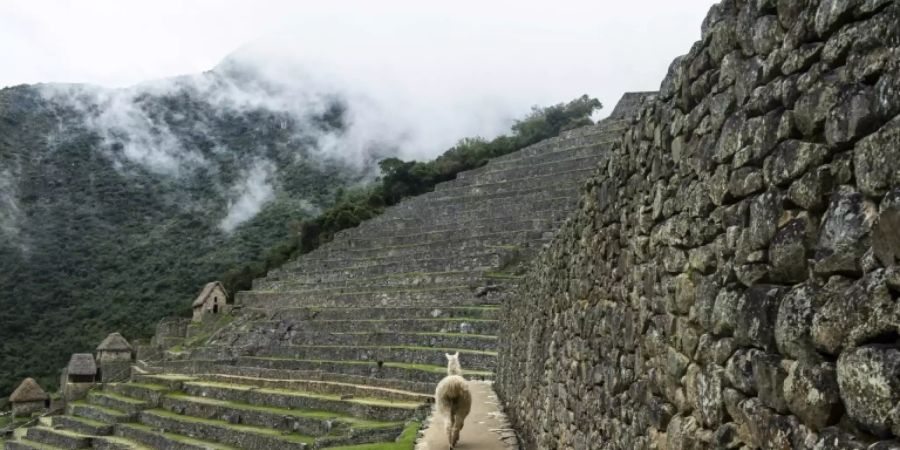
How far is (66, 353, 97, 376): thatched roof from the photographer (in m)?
30.6

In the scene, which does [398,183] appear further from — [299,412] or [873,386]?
[873,386]

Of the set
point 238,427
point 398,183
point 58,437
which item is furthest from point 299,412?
point 398,183

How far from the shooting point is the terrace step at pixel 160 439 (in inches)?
697

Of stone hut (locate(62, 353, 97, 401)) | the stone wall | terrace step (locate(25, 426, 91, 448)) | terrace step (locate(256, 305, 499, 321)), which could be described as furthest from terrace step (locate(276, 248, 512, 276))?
the stone wall

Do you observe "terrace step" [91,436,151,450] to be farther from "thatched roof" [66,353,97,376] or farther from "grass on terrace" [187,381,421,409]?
"thatched roof" [66,353,97,376]

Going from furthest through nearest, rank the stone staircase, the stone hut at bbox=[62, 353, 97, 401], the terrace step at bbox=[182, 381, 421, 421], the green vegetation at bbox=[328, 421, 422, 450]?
the stone hut at bbox=[62, 353, 97, 401] < the stone staircase < the terrace step at bbox=[182, 381, 421, 421] < the green vegetation at bbox=[328, 421, 422, 450]

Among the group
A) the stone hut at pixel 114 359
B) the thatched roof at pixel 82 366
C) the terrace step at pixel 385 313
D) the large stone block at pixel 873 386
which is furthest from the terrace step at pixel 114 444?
the large stone block at pixel 873 386

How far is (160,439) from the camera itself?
64.1 feet

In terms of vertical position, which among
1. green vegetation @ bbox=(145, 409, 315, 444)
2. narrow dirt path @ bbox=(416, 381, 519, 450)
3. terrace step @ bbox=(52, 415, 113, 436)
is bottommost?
terrace step @ bbox=(52, 415, 113, 436)

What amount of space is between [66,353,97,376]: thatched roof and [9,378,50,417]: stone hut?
7.97ft

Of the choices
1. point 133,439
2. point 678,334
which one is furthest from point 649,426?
point 133,439

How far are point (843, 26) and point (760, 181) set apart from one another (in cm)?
57

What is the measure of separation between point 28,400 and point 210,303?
7797mm

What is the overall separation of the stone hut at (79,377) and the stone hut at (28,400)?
160 centimetres
